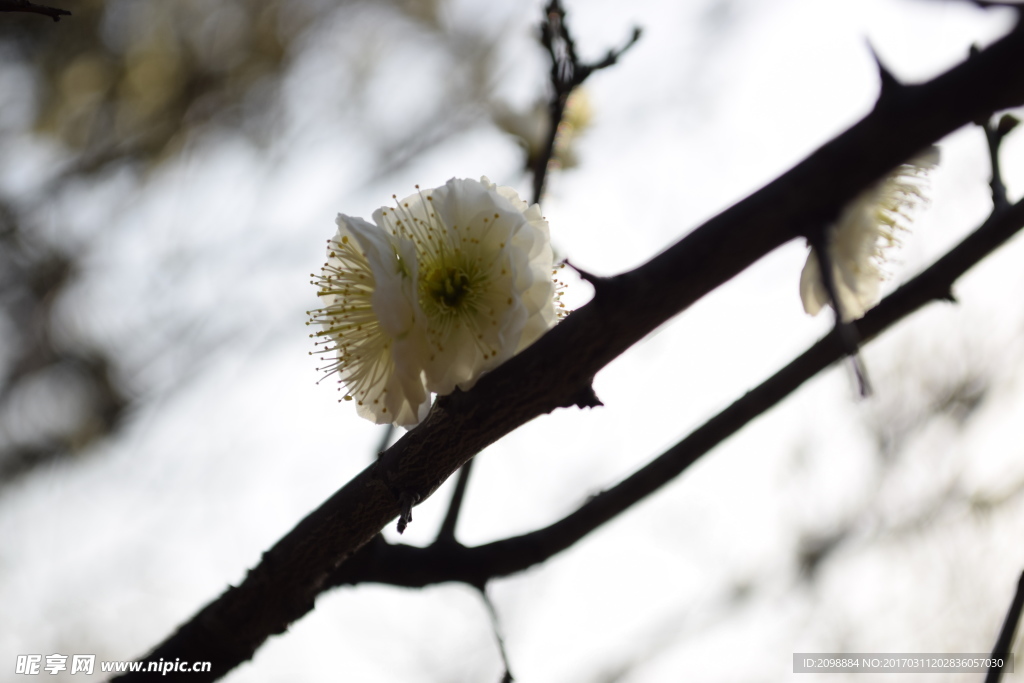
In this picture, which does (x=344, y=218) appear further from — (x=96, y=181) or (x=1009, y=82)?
(x=96, y=181)

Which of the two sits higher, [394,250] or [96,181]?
[96,181]

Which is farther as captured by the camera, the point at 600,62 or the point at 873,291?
the point at 600,62

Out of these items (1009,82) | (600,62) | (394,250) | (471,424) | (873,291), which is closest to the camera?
(1009,82)

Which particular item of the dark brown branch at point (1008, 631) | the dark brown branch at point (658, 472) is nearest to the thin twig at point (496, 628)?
the dark brown branch at point (658, 472)

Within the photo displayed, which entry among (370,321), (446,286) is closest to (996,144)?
(446,286)

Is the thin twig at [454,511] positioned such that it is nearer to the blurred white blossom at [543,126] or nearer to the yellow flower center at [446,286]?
the yellow flower center at [446,286]

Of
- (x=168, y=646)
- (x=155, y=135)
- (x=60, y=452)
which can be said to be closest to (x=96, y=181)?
(x=155, y=135)

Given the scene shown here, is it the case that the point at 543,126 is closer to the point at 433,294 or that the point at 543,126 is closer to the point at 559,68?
the point at 559,68

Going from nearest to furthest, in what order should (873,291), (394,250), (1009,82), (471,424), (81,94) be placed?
(1009,82) < (471,424) < (394,250) < (873,291) < (81,94)
